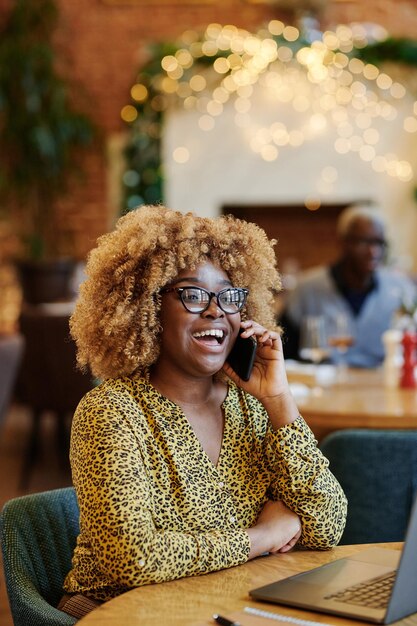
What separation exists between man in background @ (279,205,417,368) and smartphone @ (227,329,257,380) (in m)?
2.59

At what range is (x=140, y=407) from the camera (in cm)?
205

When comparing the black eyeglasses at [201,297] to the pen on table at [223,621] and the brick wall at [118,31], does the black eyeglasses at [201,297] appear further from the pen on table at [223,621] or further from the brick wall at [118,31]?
the brick wall at [118,31]

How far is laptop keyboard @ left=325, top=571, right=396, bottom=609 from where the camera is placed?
161cm

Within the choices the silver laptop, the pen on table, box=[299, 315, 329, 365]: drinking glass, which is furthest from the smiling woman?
box=[299, 315, 329, 365]: drinking glass

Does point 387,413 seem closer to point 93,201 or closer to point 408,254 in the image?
point 408,254

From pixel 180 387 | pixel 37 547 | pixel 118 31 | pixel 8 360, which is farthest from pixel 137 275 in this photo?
pixel 118 31

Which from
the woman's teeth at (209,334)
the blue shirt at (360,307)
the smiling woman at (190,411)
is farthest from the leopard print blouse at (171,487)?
the blue shirt at (360,307)

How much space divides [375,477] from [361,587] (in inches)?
42.2

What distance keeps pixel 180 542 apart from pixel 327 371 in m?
2.42

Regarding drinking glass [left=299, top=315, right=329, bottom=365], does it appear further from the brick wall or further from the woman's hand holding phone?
the brick wall

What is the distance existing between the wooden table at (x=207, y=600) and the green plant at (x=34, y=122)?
23.0 ft

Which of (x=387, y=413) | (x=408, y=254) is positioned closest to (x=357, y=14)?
(x=408, y=254)

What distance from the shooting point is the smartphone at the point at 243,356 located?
2.16 m

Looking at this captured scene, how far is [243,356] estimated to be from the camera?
218cm
